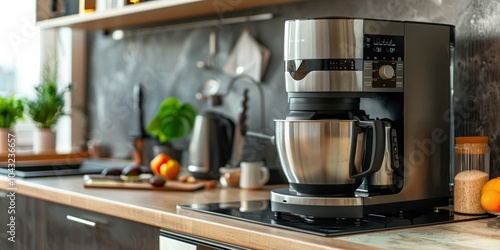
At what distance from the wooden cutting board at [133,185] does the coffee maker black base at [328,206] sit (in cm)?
66

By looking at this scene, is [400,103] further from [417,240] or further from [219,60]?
[219,60]

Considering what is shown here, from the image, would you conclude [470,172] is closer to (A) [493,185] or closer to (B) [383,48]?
(A) [493,185]

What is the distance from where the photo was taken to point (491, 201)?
1.77m

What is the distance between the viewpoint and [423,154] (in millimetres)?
1938

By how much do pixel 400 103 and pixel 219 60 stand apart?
4.23ft

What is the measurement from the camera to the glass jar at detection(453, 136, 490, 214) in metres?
1.88

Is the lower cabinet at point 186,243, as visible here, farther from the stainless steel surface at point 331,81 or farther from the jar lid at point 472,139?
the jar lid at point 472,139

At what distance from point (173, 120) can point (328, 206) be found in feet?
4.57

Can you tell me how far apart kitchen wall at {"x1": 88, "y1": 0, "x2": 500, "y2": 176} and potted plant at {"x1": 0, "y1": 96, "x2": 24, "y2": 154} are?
0.41 metres

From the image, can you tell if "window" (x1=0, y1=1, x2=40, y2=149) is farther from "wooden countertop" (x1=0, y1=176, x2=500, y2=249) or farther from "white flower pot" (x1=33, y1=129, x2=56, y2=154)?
"wooden countertop" (x1=0, y1=176, x2=500, y2=249)

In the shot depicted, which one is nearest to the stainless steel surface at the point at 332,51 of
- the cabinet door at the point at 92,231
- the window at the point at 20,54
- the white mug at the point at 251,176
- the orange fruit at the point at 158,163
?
the cabinet door at the point at 92,231

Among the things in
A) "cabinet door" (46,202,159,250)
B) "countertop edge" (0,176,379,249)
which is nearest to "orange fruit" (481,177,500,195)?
"countertop edge" (0,176,379,249)

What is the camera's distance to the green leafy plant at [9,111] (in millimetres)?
3572

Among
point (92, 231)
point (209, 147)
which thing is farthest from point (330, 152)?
point (209, 147)
